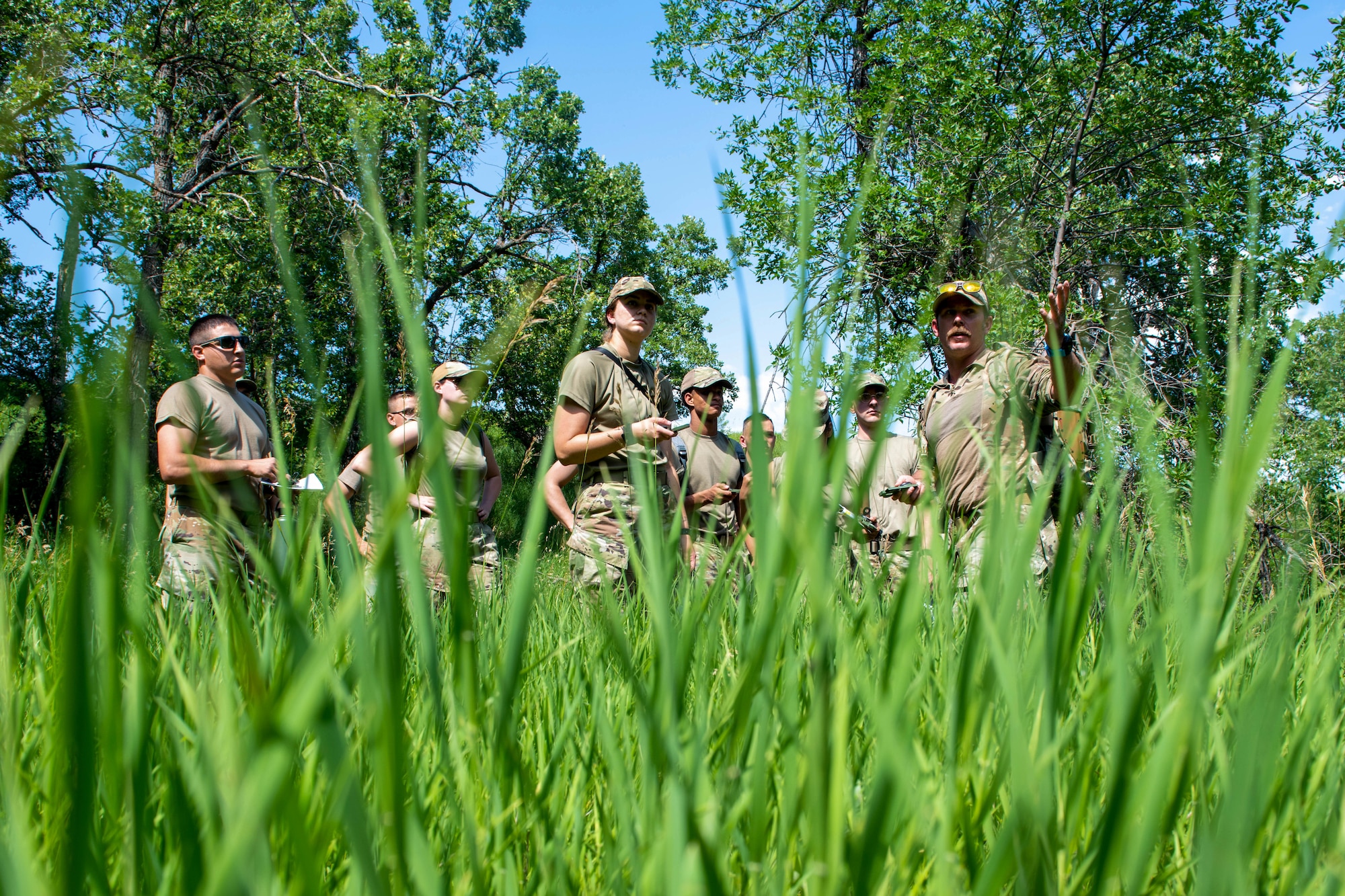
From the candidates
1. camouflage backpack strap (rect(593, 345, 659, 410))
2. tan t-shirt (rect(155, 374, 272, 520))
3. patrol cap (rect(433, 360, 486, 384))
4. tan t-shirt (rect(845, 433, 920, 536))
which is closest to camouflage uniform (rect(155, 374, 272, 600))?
tan t-shirt (rect(155, 374, 272, 520))

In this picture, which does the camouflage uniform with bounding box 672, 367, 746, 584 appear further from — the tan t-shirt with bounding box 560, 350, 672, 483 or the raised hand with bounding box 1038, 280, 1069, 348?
the raised hand with bounding box 1038, 280, 1069, 348

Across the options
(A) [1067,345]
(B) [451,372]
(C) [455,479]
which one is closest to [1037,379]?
(A) [1067,345]

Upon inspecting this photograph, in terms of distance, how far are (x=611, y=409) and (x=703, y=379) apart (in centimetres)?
124

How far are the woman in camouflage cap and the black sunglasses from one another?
1193mm

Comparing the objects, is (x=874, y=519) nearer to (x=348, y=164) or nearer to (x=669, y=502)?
(x=669, y=502)

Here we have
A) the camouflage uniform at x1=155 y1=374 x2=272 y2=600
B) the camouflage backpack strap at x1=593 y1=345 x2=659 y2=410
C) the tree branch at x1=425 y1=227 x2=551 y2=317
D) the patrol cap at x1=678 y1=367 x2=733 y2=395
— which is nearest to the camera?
the camouflage uniform at x1=155 y1=374 x2=272 y2=600

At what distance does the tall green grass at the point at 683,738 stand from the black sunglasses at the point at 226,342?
8.12ft

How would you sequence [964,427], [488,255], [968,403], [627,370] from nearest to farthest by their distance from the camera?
[964,427], [968,403], [627,370], [488,255]

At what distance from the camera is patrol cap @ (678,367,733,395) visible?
4.38m

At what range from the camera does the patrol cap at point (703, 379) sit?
14.4 feet

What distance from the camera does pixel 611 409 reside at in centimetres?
326

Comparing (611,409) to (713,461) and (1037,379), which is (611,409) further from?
(1037,379)

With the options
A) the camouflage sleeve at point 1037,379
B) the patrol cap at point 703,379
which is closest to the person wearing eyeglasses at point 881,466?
the patrol cap at point 703,379

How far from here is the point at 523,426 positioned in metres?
20.5
